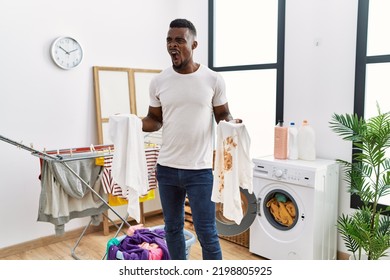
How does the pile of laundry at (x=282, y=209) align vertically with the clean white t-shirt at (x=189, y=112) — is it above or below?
below

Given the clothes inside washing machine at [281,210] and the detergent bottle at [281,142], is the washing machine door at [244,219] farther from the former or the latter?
the detergent bottle at [281,142]

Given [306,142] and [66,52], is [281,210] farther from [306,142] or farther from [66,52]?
[66,52]

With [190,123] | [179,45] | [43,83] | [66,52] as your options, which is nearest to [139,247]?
[190,123]

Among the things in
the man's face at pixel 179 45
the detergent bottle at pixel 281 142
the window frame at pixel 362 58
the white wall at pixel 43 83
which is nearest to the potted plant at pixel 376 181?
the window frame at pixel 362 58

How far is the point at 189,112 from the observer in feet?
5.31

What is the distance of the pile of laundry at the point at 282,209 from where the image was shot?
260 cm

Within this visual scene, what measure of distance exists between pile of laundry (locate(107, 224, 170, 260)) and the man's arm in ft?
2.74

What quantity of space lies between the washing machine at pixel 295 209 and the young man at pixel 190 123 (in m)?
1.04

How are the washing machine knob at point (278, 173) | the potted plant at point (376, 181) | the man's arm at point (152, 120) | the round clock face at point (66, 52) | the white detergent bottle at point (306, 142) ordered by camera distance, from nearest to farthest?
the man's arm at point (152, 120), the potted plant at point (376, 181), the washing machine knob at point (278, 173), the white detergent bottle at point (306, 142), the round clock face at point (66, 52)

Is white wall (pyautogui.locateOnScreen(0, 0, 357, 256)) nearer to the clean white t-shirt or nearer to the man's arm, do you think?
the clean white t-shirt

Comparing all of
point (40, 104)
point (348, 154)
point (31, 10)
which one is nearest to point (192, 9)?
point (31, 10)

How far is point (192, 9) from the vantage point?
147 inches

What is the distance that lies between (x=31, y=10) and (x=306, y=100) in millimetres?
2343

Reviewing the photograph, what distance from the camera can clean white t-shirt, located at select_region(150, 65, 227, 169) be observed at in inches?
63.6
